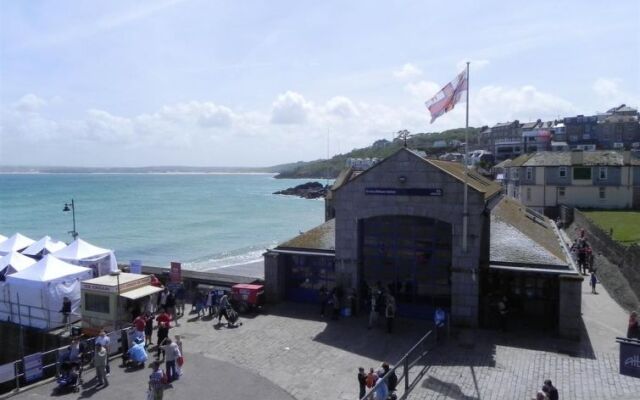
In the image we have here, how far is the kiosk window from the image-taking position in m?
18.8

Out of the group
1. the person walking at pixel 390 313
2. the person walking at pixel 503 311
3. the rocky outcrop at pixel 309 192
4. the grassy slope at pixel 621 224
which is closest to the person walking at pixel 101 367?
A: the person walking at pixel 390 313

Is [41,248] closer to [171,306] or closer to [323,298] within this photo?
[171,306]

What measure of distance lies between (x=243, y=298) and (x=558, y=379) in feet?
39.3

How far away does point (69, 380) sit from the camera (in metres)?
13.9

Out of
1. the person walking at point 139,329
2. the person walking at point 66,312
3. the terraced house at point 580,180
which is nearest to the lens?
the person walking at point 139,329

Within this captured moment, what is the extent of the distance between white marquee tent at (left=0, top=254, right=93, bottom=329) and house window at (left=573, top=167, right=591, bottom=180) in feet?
164

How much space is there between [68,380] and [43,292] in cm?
718

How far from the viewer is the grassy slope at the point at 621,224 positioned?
31952 millimetres

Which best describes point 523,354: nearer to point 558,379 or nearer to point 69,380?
point 558,379

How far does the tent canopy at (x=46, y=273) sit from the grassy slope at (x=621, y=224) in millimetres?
28383

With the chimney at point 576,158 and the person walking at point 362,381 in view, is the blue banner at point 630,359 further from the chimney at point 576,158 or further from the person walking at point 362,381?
the chimney at point 576,158

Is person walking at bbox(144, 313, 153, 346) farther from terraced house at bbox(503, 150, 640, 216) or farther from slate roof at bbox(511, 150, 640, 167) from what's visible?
slate roof at bbox(511, 150, 640, 167)

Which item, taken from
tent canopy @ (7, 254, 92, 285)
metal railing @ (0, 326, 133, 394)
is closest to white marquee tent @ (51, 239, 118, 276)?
tent canopy @ (7, 254, 92, 285)

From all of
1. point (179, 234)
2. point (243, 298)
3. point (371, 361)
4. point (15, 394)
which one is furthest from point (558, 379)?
point (179, 234)
